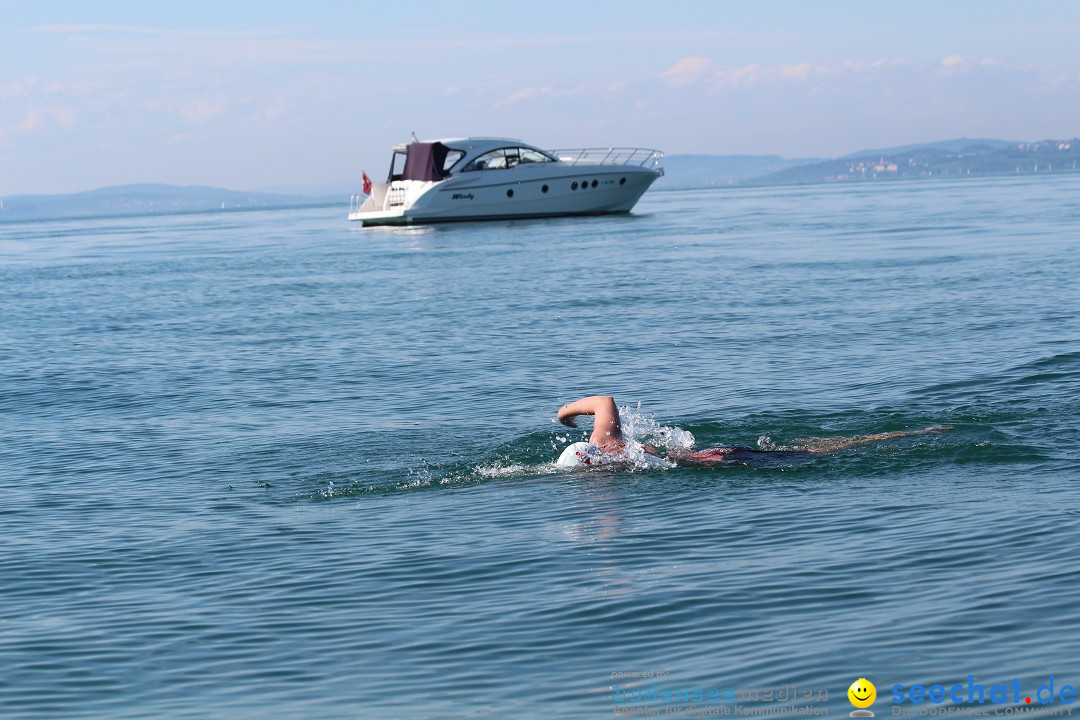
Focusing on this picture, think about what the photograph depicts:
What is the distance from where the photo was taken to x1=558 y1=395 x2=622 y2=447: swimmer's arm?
11.9 meters

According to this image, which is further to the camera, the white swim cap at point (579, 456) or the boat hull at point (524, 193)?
the boat hull at point (524, 193)

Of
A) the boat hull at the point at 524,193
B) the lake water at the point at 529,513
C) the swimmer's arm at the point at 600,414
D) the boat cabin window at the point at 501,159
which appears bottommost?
the lake water at the point at 529,513

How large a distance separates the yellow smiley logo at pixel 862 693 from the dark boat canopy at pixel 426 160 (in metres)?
55.2

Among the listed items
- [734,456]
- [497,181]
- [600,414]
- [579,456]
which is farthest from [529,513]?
[497,181]

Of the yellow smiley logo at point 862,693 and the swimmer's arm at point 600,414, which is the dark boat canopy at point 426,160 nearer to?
the swimmer's arm at point 600,414

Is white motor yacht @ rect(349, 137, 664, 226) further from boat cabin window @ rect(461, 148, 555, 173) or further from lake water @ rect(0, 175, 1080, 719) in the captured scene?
lake water @ rect(0, 175, 1080, 719)

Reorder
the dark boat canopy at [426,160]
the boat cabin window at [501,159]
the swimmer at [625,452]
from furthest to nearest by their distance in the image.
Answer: the boat cabin window at [501,159] → the dark boat canopy at [426,160] → the swimmer at [625,452]

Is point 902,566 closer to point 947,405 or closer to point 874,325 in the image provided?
point 947,405

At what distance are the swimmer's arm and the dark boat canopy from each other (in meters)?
49.7

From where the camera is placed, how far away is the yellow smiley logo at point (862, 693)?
6719 mm

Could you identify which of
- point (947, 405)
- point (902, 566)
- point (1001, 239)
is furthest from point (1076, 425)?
point (1001, 239)

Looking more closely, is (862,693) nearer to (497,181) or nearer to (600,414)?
(600,414)

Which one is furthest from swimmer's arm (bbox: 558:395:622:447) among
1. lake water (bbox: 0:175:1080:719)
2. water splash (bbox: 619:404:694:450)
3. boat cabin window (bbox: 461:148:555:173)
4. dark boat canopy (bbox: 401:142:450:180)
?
boat cabin window (bbox: 461:148:555:173)

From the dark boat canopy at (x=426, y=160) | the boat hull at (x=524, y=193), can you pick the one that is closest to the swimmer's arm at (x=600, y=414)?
the dark boat canopy at (x=426, y=160)
